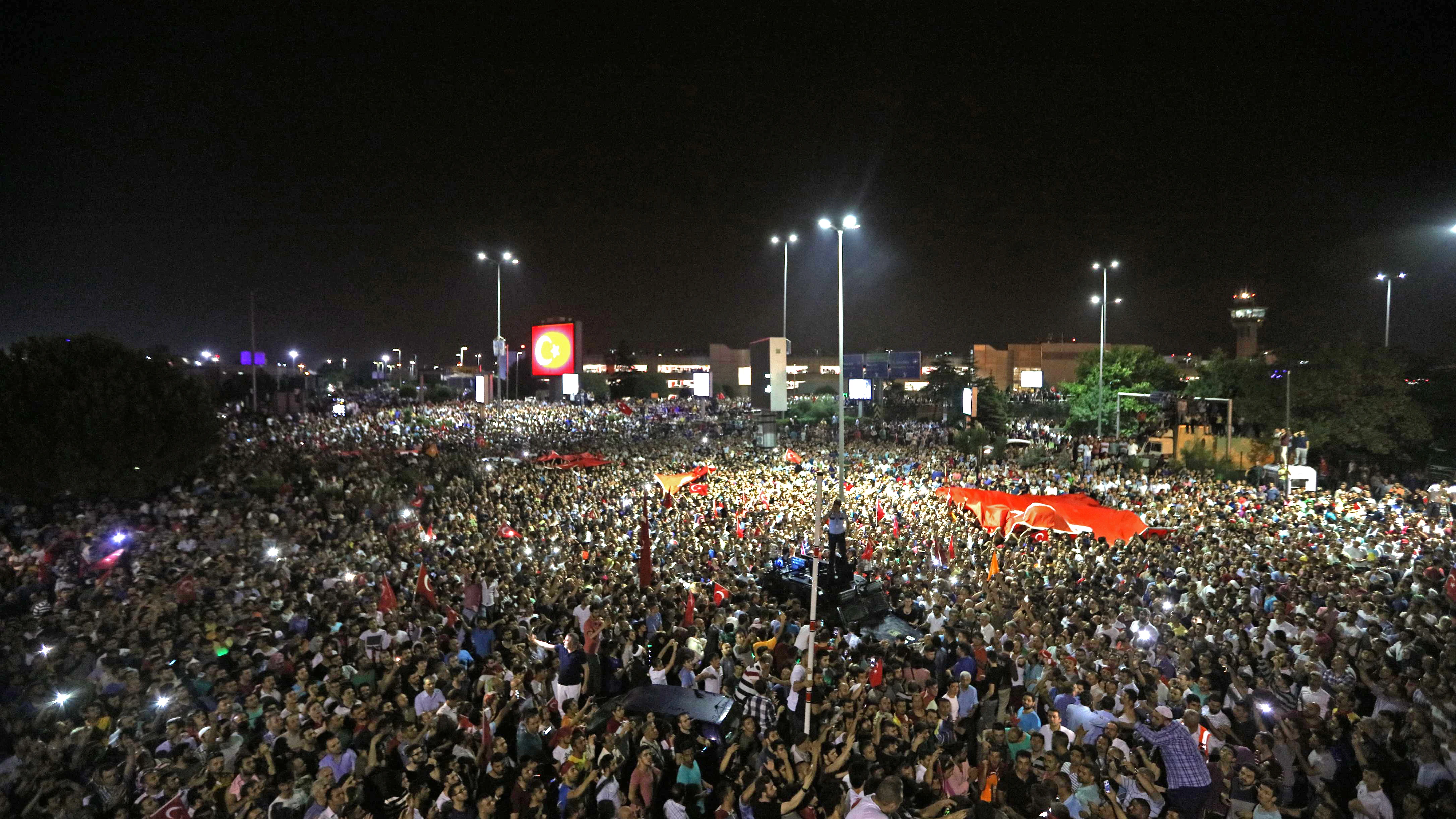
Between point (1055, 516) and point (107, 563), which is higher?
point (1055, 516)

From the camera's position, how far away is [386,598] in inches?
389

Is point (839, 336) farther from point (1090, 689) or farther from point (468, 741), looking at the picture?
point (468, 741)

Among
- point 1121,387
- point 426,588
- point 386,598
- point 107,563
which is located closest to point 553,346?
point 107,563

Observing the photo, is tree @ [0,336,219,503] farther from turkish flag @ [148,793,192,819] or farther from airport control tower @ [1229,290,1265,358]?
airport control tower @ [1229,290,1265,358]

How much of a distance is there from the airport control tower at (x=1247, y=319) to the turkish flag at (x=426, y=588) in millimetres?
103825

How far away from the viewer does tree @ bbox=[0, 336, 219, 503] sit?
1688cm

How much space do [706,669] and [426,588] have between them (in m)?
5.12

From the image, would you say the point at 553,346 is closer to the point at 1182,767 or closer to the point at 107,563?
the point at 107,563

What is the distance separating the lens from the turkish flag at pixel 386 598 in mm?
9797

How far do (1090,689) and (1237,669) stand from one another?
6.52 feet

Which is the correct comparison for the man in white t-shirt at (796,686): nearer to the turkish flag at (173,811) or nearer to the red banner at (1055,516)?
the turkish flag at (173,811)

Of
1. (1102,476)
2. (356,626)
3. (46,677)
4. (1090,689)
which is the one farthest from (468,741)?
(1102,476)

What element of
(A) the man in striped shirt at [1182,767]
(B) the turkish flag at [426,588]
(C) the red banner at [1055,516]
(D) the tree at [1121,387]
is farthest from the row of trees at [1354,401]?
(B) the turkish flag at [426,588]

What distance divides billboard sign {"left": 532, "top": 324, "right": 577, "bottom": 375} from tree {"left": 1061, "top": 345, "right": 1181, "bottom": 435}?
2631 centimetres
